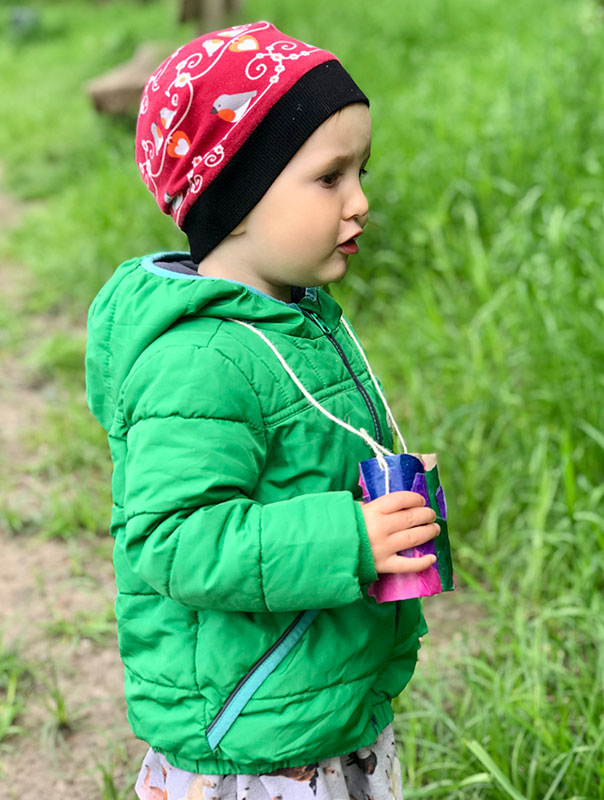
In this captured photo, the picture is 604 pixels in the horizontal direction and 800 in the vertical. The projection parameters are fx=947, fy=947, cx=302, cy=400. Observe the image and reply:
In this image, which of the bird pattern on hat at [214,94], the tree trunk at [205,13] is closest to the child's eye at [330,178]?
the bird pattern on hat at [214,94]

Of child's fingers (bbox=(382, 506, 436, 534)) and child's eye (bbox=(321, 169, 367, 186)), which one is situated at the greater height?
child's eye (bbox=(321, 169, 367, 186))

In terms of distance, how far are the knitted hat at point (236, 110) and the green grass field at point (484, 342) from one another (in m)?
1.07

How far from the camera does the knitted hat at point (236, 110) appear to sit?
3.94ft

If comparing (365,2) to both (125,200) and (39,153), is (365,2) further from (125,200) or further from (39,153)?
(125,200)

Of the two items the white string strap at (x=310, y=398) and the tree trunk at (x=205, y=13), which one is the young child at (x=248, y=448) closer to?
the white string strap at (x=310, y=398)

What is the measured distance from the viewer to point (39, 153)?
7.09 m

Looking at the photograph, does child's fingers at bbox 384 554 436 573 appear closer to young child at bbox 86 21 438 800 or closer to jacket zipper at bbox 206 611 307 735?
young child at bbox 86 21 438 800

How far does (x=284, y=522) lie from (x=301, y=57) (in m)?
0.60

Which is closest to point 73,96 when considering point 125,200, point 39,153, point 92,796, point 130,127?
point 39,153

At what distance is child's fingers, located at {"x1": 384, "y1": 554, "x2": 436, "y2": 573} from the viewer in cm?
113

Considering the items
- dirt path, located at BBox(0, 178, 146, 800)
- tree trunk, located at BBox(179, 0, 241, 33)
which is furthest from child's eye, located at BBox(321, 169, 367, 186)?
tree trunk, located at BBox(179, 0, 241, 33)

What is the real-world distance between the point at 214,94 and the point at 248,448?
0.46 meters

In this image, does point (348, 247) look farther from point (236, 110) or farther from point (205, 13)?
point (205, 13)

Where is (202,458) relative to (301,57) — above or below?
below
